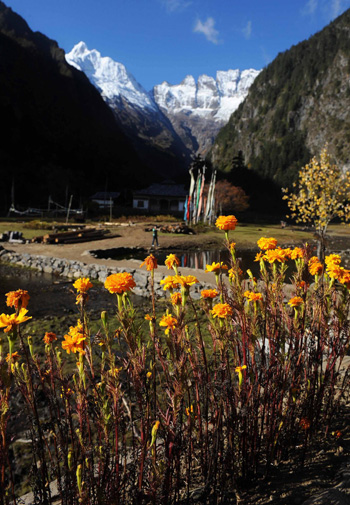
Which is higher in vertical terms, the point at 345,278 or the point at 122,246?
the point at 345,278

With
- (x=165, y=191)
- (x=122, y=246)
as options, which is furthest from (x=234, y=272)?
(x=165, y=191)

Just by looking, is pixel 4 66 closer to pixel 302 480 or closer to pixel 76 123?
pixel 76 123

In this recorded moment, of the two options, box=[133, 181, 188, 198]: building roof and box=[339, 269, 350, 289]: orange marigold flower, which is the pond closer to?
box=[339, 269, 350, 289]: orange marigold flower

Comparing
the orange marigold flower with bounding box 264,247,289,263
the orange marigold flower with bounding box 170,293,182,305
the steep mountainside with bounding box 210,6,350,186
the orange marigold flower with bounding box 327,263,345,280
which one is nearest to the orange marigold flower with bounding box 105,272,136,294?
the orange marigold flower with bounding box 170,293,182,305

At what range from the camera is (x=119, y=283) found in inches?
59.0

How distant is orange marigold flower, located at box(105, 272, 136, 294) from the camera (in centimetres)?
147

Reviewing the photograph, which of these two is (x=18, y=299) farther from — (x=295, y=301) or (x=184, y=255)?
(x=184, y=255)

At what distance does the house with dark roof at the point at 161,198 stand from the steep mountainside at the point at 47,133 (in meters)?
11.3

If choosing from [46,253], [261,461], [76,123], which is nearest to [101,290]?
[46,253]

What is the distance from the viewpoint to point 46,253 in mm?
15625

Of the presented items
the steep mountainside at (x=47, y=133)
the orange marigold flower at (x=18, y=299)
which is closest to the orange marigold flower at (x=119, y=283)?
the orange marigold flower at (x=18, y=299)

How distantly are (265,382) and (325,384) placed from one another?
0.60m

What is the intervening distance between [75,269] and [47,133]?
230 ft

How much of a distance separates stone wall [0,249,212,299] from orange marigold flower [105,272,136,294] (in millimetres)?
7756
